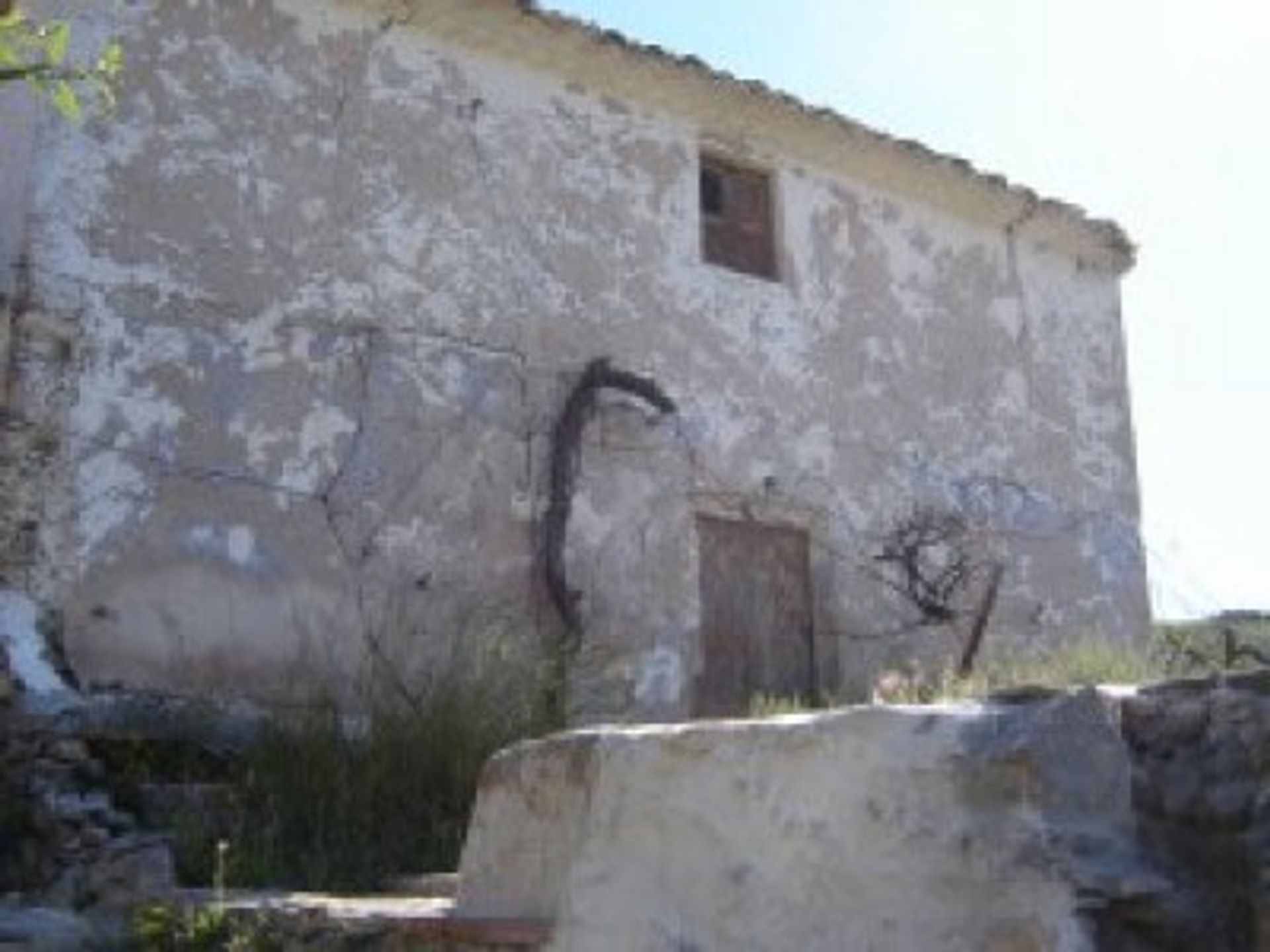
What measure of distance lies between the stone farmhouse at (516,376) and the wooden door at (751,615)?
2cm

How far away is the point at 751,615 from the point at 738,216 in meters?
2.59

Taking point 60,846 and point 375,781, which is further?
point 375,781

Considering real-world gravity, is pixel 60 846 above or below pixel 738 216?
below

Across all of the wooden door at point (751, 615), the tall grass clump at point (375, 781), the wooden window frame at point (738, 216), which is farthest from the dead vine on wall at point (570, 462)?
the wooden window frame at point (738, 216)

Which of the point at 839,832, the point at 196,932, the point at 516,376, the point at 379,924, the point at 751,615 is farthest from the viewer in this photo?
the point at 751,615

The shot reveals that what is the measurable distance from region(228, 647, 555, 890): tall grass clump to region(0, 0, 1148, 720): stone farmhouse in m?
0.94

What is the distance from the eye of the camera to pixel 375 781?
22.1 ft

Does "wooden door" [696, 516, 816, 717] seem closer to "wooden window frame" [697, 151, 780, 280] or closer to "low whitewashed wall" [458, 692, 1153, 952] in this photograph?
"wooden window frame" [697, 151, 780, 280]

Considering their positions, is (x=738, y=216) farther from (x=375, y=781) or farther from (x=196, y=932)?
(x=196, y=932)

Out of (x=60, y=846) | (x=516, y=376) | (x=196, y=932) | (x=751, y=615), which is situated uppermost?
(x=516, y=376)

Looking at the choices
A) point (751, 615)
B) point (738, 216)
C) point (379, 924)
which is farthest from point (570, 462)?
point (379, 924)

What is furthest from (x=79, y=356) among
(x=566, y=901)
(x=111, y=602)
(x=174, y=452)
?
(x=566, y=901)

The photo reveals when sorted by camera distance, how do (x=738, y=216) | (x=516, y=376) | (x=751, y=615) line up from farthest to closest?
1. (x=738, y=216)
2. (x=751, y=615)
3. (x=516, y=376)

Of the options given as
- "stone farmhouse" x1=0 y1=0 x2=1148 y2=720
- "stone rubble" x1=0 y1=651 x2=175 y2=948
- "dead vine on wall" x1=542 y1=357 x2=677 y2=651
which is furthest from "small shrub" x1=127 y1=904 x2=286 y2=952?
"dead vine on wall" x1=542 y1=357 x2=677 y2=651
